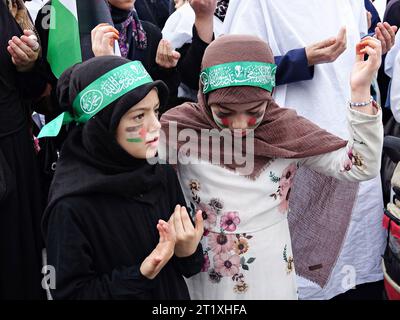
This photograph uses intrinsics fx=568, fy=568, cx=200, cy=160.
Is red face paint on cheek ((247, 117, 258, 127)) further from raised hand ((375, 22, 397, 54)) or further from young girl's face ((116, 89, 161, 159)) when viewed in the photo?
raised hand ((375, 22, 397, 54))

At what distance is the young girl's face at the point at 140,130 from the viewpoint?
176cm

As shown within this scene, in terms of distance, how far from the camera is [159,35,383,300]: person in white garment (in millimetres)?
1953

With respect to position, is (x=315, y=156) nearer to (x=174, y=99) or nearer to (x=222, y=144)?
(x=222, y=144)

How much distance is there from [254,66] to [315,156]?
0.41m

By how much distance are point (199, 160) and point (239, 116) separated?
0.77ft

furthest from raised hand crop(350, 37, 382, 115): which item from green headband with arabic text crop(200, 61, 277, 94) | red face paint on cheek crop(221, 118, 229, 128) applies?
red face paint on cheek crop(221, 118, 229, 128)

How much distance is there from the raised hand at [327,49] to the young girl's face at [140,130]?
939mm

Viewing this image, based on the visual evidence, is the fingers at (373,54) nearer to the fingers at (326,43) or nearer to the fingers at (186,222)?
the fingers at (326,43)

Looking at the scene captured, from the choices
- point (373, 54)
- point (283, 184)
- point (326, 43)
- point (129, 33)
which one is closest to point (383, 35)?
point (326, 43)

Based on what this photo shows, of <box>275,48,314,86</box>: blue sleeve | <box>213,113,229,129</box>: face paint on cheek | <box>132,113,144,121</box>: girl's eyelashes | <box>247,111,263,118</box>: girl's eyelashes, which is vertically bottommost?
<box>275,48,314,86</box>: blue sleeve

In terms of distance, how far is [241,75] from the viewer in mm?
1842

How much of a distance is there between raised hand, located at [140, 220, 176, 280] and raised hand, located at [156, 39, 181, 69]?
51.3 inches

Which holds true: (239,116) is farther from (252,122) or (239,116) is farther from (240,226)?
(240,226)

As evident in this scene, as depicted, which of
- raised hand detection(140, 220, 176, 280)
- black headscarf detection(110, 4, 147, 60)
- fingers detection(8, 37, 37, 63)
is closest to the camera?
raised hand detection(140, 220, 176, 280)
